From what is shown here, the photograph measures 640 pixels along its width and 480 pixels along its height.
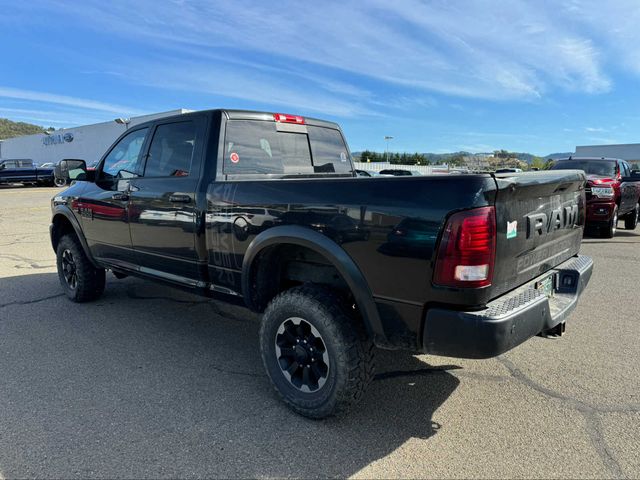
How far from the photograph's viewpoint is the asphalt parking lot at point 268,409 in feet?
8.11

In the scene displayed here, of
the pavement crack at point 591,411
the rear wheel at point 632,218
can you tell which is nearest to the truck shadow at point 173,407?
the pavement crack at point 591,411

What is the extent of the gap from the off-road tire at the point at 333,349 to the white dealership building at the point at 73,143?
37.0m

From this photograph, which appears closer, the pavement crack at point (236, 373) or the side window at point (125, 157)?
the pavement crack at point (236, 373)

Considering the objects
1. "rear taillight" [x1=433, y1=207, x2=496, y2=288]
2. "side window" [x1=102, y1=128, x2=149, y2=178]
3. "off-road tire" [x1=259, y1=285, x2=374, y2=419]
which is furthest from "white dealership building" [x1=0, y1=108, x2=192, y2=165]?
"rear taillight" [x1=433, y1=207, x2=496, y2=288]

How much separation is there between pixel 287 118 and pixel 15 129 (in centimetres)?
15169

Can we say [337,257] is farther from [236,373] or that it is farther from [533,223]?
[236,373]

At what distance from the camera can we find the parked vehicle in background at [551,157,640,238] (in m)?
9.63

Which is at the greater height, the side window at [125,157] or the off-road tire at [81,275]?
the side window at [125,157]

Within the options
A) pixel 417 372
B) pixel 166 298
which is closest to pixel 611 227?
pixel 417 372

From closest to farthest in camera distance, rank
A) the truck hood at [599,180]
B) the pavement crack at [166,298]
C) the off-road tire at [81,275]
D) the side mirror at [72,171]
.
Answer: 1. the side mirror at [72,171]
2. the off-road tire at [81,275]
3. the pavement crack at [166,298]
4. the truck hood at [599,180]

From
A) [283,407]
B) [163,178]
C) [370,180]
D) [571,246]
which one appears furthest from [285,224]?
[571,246]

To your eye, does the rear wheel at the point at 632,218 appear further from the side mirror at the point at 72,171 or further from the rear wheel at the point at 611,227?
the side mirror at the point at 72,171

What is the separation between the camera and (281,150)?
13.5ft

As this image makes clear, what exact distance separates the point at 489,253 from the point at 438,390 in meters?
1.41
